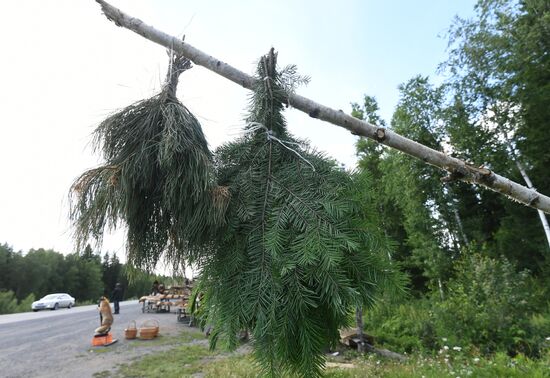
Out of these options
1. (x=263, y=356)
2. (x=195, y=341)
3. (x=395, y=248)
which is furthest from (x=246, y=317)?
(x=195, y=341)

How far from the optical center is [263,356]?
39.4 inches

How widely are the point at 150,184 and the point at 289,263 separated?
0.54 m

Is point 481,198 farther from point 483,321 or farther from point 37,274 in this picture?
point 37,274

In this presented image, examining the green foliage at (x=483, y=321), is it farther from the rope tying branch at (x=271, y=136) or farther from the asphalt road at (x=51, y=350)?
the asphalt road at (x=51, y=350)

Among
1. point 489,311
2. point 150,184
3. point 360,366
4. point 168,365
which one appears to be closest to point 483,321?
point 489,311

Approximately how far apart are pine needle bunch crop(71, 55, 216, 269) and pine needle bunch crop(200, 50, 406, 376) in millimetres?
140

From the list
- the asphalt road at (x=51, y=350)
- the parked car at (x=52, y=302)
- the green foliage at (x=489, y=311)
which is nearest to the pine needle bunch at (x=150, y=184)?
the asphalt road at (x=51, y=350)

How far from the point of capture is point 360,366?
6.19 m

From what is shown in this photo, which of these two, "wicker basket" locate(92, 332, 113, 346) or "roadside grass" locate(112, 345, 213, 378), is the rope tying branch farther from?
"wicker basket" locate(92, 332, 113, 346)

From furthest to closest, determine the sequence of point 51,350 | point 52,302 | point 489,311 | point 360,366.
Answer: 1. point 52,302
2. point 51,350
3. point 489,311
4. point 360,366

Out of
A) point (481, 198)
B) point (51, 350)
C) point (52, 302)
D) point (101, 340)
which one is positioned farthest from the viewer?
point (52, 302)

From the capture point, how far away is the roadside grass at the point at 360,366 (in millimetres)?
4609

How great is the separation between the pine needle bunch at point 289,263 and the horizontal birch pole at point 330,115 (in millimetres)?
264

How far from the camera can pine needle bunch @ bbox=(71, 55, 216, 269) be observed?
3.31ft
